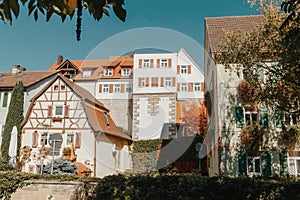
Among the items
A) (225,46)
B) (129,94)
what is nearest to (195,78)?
(129,94)

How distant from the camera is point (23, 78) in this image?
28.4 metres

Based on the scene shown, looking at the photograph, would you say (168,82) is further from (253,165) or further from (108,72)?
(253,165)

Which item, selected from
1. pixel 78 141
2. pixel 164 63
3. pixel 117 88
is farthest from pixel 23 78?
pixel 164 63

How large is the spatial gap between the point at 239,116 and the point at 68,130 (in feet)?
41.9

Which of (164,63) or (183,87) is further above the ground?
(164,63)

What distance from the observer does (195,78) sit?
3419cm

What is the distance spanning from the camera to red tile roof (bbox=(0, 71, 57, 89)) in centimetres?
2679

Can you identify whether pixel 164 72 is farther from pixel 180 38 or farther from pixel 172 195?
pixel 172 195

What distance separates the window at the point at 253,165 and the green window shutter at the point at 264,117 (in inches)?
65.5

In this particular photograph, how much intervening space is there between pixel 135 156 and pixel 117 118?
28.0 ft

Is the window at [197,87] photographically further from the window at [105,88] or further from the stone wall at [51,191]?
the stone wall at [51,191]

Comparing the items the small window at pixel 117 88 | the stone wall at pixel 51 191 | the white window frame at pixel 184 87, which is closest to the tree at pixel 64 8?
the stone wall at pixel 51 191

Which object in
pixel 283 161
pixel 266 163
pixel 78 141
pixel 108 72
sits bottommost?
pixel 266 163

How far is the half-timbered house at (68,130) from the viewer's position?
73.3 feet
